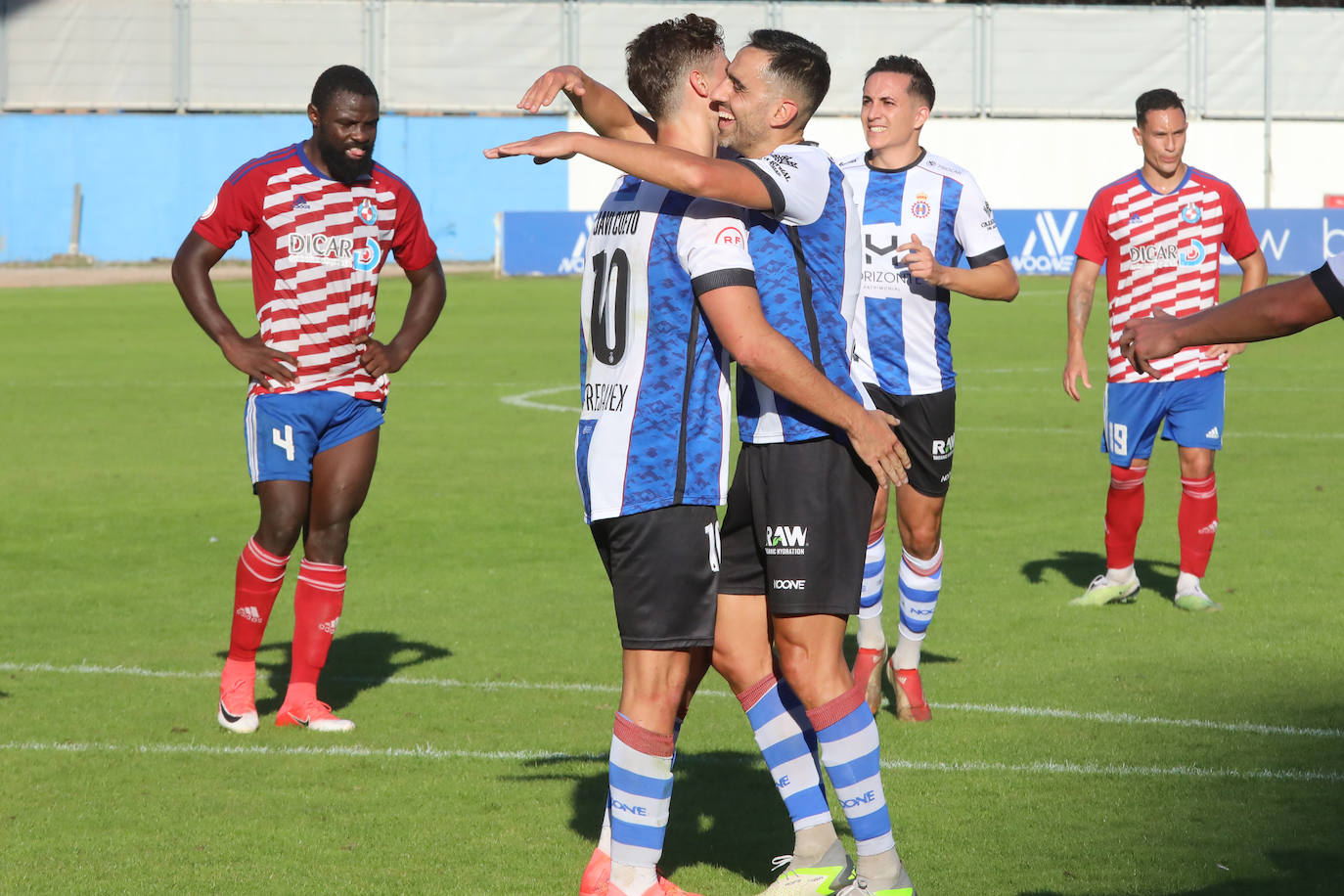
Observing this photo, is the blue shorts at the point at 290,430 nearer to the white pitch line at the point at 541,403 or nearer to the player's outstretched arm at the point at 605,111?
the player's outstretched arm at the point at 605,111

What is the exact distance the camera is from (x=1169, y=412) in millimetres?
8516

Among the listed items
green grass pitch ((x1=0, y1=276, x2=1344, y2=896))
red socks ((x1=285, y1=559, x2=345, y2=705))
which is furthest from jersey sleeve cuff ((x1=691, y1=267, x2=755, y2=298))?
red socks ((x1=285, y1=559, x2=345, y2=705))

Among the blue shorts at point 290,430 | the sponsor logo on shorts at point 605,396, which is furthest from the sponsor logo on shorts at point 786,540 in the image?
the blue shorts at point 290,430

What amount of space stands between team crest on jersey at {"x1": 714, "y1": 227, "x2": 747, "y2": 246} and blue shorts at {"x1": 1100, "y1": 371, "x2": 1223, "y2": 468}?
4856 mm

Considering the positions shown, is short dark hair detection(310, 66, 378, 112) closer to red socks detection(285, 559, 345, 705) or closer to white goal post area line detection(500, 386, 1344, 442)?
red socks detection(285, 559, 345, 705)

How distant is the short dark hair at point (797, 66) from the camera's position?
425 cm

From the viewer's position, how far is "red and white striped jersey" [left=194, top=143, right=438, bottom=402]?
6.12 metres

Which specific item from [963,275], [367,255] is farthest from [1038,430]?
[367,255]

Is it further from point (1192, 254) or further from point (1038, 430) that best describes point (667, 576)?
point (1038, 430)

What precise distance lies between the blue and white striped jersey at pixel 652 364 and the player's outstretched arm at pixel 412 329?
7.27 ft

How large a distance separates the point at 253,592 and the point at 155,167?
46008 millimetres

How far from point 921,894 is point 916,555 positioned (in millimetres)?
2274

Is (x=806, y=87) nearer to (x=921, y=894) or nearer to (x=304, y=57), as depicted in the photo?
(x=921, y=894)

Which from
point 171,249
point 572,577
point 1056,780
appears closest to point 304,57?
point 171,249
